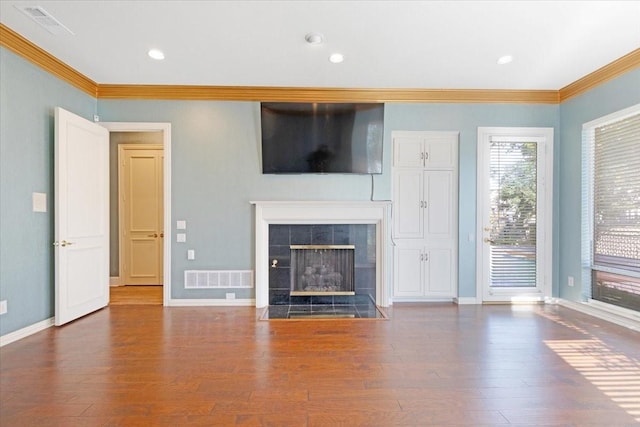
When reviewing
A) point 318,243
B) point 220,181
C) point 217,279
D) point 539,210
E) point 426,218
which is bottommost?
point 217,279

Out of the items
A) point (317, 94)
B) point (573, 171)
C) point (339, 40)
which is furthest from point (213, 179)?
point (573, 171)

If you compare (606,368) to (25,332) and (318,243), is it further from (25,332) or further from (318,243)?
(25,332)

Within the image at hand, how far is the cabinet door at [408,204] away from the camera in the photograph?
438 cm

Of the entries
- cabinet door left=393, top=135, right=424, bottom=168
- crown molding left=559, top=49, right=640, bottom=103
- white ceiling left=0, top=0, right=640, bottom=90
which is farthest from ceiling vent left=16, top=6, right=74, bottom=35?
crown molding left=559, top=49, right=640, bottom=103

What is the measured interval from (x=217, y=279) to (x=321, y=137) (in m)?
2.26

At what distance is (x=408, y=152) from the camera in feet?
14.3

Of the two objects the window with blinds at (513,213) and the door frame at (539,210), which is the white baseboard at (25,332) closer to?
the door frame at (539,210)

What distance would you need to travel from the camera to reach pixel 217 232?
4.25m

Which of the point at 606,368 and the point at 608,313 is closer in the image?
the point at 606,368

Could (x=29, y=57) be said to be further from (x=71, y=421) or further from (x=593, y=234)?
(x=593, y=234)

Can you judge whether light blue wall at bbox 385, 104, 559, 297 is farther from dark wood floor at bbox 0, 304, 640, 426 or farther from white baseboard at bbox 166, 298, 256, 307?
white baseboard at bbox 166, 298, 256, 307

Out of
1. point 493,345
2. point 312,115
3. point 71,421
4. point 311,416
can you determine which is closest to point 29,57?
point 312,115

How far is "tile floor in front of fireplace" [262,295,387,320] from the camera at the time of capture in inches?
149

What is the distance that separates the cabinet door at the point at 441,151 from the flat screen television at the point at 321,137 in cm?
68
